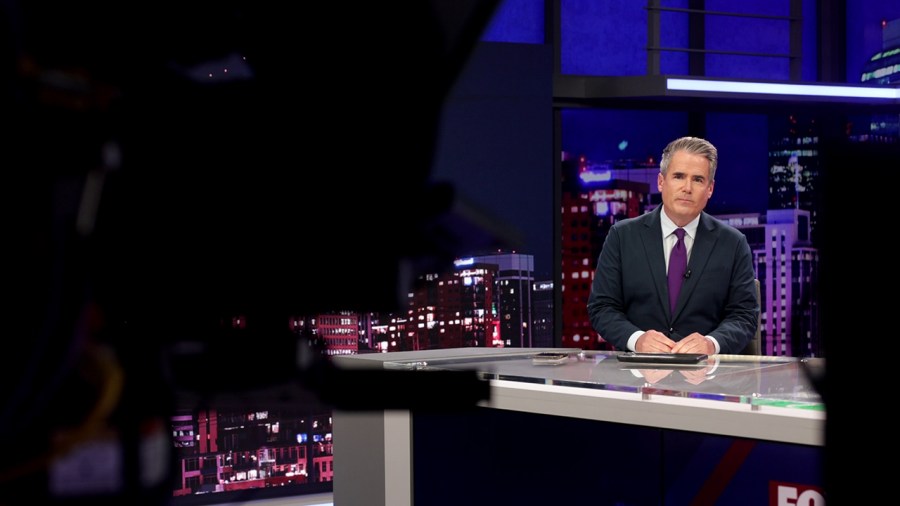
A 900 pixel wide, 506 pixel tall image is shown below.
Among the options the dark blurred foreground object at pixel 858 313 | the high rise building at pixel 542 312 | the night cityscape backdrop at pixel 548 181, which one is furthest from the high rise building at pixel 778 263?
the dark blurred foreground object at pixel 858 313

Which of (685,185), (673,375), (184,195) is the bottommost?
(673,375)

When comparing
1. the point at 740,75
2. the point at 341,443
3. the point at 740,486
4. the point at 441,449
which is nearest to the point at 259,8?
the point at 740,486

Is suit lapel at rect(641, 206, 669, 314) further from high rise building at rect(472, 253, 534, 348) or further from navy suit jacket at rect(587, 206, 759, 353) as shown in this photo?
high rise building at rect(472, 253, 534, 348)

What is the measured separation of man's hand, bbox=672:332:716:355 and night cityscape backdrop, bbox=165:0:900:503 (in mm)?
1884

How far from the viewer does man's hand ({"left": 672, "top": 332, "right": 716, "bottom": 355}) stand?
8.73 feet

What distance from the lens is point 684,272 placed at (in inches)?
118

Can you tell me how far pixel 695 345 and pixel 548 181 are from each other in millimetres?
2288

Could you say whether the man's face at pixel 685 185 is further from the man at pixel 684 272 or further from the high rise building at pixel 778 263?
the high rise building at pixel 778 263

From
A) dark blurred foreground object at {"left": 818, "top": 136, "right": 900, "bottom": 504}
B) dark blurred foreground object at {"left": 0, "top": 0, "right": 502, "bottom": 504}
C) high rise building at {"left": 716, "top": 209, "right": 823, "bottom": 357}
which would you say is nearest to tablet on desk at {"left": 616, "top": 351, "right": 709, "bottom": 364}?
dark blurred foreground object at {"left": 818, "top": 136, "right": 900, "bottom": 504}

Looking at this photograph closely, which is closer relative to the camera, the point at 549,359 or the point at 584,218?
the point at 549,359

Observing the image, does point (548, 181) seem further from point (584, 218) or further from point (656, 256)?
point (656, 256)

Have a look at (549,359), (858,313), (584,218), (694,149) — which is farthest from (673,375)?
(584,218)

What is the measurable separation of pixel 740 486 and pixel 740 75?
3912 millimetres

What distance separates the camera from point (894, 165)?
2.05 ft
